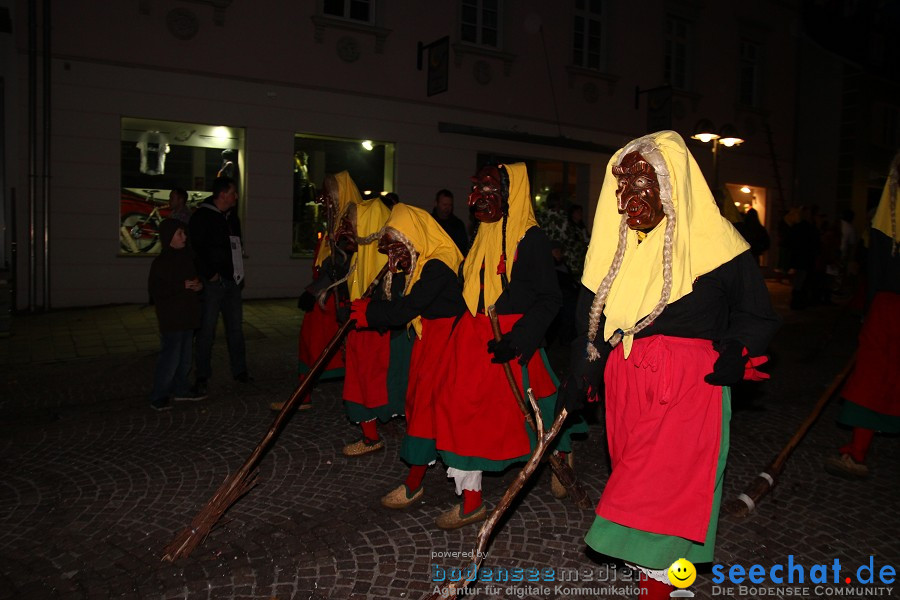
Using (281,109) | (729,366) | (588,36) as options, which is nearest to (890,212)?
(729,366)

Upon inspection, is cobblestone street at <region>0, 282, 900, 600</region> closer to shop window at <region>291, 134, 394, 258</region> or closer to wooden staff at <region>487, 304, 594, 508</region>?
wooden staff at <region>487, 304, 594, 508</region>

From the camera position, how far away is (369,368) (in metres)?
5.04

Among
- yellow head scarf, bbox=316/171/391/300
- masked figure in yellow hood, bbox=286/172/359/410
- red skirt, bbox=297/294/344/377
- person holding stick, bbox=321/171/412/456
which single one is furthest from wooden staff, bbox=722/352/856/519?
red skirt, bbox=297/294/344/377

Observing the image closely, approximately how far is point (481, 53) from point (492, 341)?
503 inches

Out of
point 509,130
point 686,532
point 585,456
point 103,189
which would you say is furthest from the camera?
point 509,130

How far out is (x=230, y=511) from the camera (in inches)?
165

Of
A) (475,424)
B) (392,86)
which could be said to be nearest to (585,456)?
(475,424)

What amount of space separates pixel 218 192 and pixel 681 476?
5406mm

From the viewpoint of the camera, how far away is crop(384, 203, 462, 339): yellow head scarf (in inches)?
176

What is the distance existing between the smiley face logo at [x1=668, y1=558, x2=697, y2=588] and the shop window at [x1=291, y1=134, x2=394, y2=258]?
11.5 m

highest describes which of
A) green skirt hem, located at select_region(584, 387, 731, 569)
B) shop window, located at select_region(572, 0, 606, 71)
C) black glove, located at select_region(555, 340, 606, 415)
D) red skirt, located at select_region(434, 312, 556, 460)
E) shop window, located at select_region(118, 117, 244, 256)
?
shop window, located at select_region(572, 0, 606, 71)

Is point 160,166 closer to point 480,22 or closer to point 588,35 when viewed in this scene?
point 480,22

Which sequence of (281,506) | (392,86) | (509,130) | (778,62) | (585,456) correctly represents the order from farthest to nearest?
(778,62) < (509,130) < (392,86) < (585,456) < (281,506)

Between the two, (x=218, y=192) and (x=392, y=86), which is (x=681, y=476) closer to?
(x=218, y=192)
